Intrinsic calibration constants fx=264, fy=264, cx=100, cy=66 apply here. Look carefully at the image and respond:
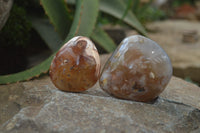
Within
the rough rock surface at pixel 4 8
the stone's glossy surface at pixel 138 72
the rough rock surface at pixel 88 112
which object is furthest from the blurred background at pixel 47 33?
the stone's glossy surface at pixel 138 72

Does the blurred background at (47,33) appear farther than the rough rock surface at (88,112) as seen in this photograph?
Yes

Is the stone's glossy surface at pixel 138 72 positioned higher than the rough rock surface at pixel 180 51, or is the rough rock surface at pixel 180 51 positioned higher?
the stone's glossy surface at pixel 138 72

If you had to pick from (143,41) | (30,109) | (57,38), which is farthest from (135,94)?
(57,38)

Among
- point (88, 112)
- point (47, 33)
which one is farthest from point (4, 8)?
point (88, 112)

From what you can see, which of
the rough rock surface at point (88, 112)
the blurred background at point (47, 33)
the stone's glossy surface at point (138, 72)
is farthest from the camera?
the blurred background at point (47, 33)

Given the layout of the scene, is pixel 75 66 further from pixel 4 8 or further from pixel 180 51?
pixel 180 51

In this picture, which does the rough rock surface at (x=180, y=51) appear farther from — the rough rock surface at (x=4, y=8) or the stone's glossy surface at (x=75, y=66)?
the rough rock surface at (x=4, y=8)
